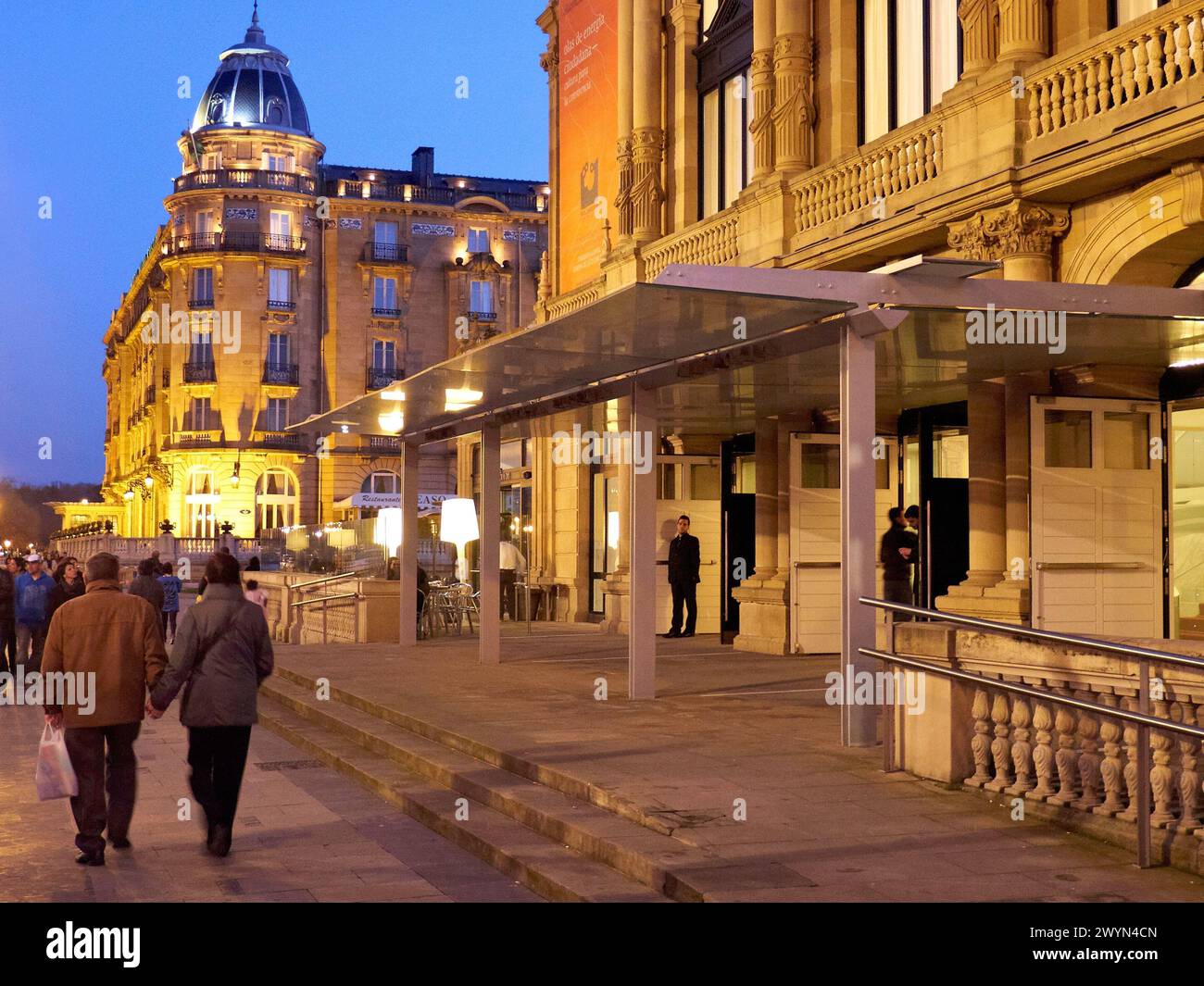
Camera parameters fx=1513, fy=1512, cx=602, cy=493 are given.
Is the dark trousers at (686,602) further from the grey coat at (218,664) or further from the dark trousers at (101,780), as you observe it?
the dark trousers at (101,780)

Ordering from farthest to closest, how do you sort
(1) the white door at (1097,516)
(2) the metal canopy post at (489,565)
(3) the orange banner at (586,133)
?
(3) the orange banner at (586,133)
(2) the metal canopy post at (489,565)
(1) the white door at (1097,516)

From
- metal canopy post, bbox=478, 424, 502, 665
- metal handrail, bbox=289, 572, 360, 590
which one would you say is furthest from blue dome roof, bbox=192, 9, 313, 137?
metal canopy post, bbox=478, 424, 502, 665

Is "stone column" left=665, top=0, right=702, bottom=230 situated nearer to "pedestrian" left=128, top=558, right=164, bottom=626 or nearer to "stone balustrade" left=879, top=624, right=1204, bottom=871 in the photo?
"pedestrian" left=128, top=558, right=164, bottom=626

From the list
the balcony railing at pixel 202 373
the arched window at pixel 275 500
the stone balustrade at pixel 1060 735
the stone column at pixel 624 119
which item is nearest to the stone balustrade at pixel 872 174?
the stone column at pixel 624 119

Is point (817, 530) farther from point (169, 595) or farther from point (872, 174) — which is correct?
point (169, 595)

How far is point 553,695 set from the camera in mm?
14586

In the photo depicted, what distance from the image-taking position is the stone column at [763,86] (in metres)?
19.3

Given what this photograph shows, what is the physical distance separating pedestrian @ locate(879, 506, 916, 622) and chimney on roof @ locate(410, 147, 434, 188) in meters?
63.0

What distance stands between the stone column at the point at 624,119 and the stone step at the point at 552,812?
40.0ft

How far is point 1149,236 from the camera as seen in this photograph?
42.3 feet

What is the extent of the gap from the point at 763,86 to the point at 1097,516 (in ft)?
26.2

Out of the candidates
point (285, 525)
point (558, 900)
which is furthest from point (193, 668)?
point (285, 525)

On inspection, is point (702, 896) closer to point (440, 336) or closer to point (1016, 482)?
point (1016, 482)

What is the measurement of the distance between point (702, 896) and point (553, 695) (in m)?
8.08
